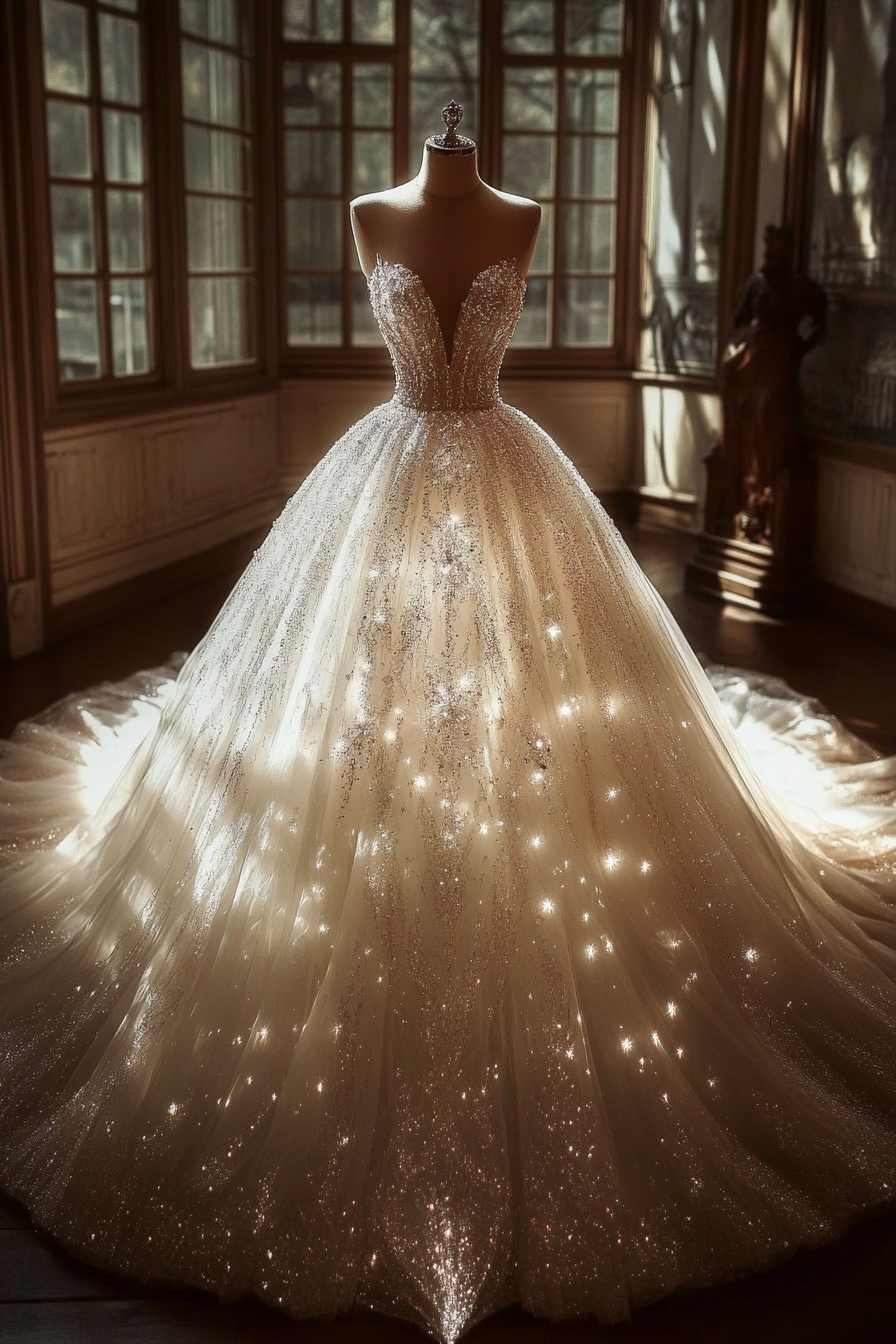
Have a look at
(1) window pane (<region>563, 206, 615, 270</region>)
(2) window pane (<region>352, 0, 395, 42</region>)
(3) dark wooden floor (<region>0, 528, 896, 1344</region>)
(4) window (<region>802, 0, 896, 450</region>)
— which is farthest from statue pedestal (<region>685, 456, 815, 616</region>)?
(3) dark wooden floor (<region>0, 528, 896, 1344</region>)

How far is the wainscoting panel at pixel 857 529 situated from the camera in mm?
4695

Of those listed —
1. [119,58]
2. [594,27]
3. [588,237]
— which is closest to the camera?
[119,58]

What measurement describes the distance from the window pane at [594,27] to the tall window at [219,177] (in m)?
1.54

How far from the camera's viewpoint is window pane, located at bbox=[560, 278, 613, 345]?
672 cm

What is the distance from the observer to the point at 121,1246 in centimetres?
174

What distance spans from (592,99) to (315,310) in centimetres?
169

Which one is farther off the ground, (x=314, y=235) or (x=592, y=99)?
(x=592, y=99)

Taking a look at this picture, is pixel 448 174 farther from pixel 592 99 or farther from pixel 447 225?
pixel 592 99

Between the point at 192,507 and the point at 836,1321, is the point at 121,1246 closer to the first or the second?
the point at 836,1321

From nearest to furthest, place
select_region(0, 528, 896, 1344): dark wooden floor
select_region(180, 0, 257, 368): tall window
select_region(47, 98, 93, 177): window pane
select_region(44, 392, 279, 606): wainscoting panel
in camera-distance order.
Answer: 1. select_region(0, 528, 896, 1344): dark wooden floor
2. select_region(47, 98, 93, 177): window pane
3. select_region(44, 392, 279, 606): wainscoting panel
4. select_region(180, 0, 257, 368): tall window

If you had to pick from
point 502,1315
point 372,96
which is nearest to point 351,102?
point 372,96

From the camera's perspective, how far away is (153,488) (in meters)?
5.43

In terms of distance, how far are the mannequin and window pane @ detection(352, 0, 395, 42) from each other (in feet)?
14.6

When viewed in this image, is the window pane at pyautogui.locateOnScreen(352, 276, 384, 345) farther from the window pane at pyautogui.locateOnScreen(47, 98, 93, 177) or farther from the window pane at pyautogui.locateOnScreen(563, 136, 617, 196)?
the window pane at pyautogui.locateOnScreen(47, 98, 93, 177)
